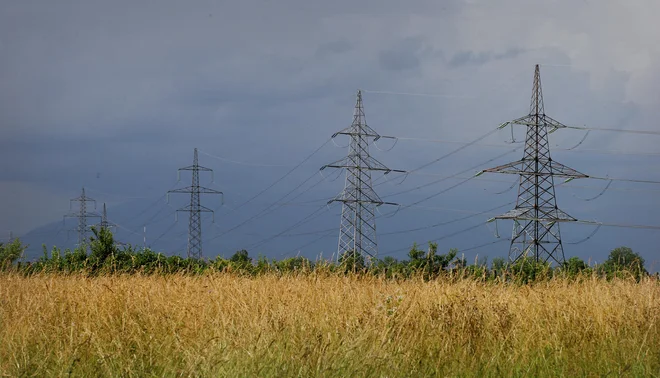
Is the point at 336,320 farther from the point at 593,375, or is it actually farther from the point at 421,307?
the point at 593,375

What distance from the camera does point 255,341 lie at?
297 inches

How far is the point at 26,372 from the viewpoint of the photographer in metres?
6.89

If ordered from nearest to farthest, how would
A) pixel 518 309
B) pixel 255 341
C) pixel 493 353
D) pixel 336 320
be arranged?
pixel 255 341
pixel 493 353
pixel 336 320
pixel 518 309

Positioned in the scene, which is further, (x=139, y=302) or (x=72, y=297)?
(x=72, y=297)

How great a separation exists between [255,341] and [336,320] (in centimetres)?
161

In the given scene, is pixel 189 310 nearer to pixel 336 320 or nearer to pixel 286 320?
pixel 286 320

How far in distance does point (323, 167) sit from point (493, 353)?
27.3m

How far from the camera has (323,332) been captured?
805cm

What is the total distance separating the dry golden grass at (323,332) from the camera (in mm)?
7105

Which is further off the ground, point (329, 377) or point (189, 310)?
point (189, 310)

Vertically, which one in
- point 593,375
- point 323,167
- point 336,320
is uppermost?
point 323,167

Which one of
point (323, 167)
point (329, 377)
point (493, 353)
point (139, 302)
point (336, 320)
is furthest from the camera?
point (323, 167)

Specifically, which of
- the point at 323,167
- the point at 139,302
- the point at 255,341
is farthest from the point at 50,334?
the point at 323,167

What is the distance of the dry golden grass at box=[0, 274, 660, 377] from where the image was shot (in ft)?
23.3
